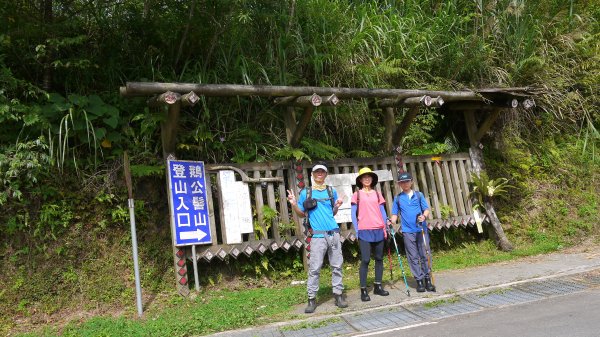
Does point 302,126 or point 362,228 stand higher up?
point 302,126

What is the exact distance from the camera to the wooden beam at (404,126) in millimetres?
7574

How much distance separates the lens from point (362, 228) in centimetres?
588

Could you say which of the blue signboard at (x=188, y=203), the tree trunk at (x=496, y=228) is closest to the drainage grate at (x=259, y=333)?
the blue signboard at (x=188, y=203)

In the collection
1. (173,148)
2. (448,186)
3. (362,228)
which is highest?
(173,148)

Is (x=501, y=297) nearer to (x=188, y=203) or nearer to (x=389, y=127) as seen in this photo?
(x=389, y=127)

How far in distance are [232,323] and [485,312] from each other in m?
2.96

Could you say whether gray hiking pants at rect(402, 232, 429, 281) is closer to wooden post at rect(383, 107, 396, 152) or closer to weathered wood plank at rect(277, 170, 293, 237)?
weathered wood plank at rect(277, 170, 293, 237)

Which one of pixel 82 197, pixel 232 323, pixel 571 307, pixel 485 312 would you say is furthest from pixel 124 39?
pixel 571 307

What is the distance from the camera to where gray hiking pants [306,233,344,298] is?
5367 millimetres

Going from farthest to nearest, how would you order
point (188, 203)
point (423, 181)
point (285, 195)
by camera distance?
point (423, 181), point (285, 195), point (188, 203)

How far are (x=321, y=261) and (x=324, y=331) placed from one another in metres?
0.90

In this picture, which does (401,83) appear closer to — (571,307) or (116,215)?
(571,307)

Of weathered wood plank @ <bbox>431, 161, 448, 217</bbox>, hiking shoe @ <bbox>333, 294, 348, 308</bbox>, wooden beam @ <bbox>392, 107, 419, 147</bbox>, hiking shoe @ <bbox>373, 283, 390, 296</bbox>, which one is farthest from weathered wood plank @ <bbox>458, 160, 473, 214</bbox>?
hiking shoe @ <bbox>333, 294, 348, 308</bbox>

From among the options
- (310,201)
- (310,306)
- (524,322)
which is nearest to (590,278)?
(524,322)
